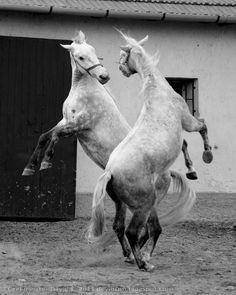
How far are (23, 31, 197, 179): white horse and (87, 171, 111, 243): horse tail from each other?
3.28ft

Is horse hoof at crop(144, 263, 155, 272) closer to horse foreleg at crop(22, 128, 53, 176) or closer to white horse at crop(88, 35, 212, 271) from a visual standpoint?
white horse at crop(88, 35, 212, 271)

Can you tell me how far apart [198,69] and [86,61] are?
501cm

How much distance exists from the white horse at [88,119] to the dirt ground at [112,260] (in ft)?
3.05

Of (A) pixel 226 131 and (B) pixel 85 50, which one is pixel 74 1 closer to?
(A) pixel 226 131

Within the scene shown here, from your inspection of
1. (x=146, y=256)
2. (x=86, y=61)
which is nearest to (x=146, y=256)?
(x=146, y=256)

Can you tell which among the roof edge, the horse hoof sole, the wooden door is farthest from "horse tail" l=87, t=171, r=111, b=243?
the roof edge

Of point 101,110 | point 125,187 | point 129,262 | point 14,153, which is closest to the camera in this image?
point 125,187

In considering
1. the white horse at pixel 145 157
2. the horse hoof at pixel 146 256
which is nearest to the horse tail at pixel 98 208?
the white horse at pixel 145 157

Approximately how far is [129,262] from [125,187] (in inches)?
41.0

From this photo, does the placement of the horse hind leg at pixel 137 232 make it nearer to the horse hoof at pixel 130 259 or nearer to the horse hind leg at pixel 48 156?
the horse hoof at pixel 130 259

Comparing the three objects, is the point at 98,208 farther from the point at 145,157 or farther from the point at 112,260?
the point at 112,260

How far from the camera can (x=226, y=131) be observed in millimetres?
12562

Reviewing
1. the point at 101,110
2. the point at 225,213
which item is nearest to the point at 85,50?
the point at 101,110

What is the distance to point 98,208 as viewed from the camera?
681 cm
